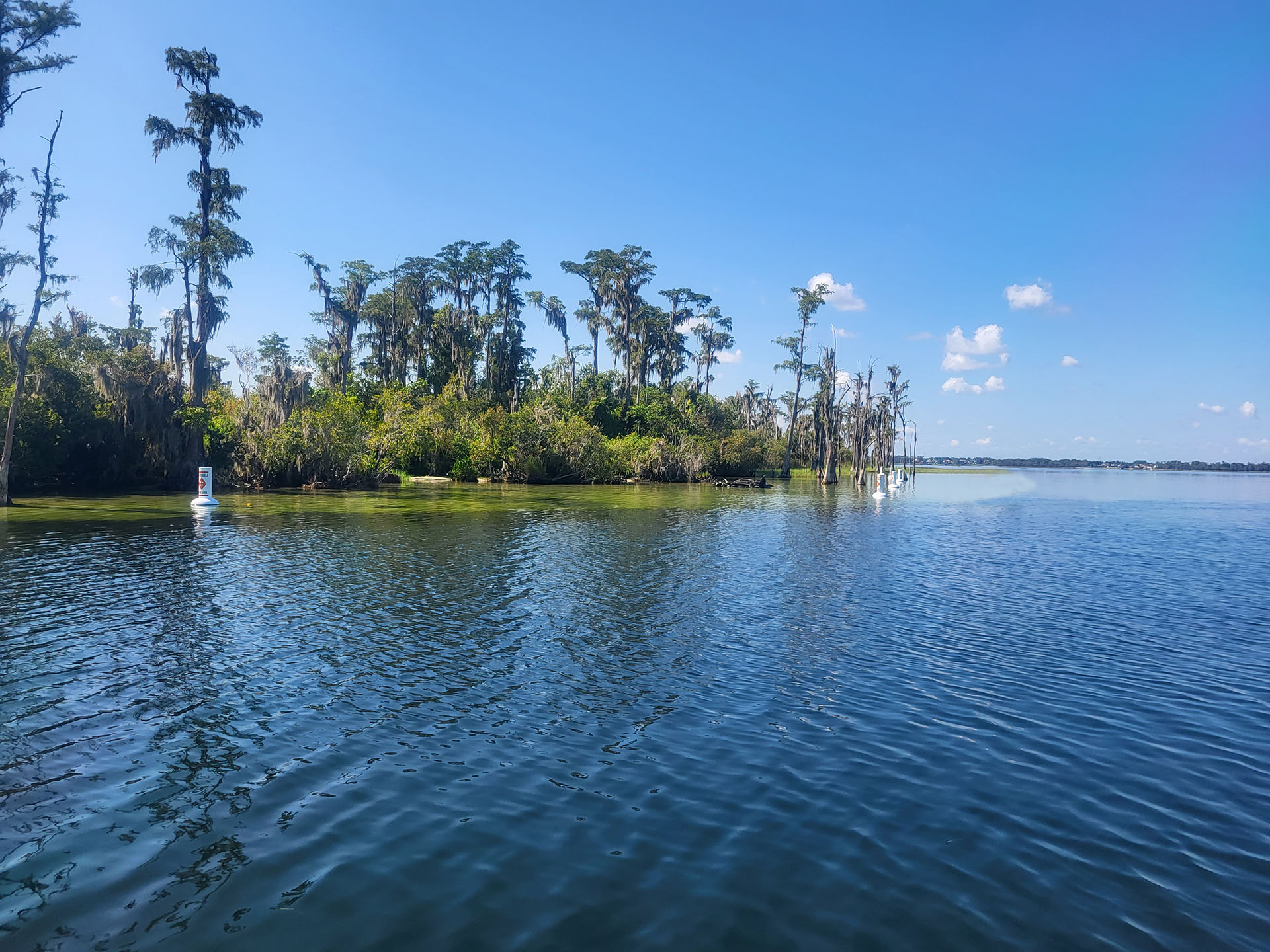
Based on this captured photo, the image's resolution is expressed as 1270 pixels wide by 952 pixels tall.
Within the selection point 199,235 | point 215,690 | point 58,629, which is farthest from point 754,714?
point 199,235

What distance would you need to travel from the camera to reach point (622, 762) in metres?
7.98

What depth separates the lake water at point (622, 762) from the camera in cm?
528

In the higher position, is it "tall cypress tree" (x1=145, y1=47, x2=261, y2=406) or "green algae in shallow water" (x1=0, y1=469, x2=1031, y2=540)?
"tall cypress tree" (x1=145, y1=47, x2=261, y2=406)

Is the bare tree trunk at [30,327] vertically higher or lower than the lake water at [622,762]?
higher

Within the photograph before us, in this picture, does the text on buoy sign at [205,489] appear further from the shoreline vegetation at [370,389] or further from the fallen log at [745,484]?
the fallen log at [745,484]

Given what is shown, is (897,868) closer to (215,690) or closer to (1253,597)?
(215,690)

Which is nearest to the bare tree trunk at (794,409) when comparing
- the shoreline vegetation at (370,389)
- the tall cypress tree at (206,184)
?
the shoreline vegetation at (370,389)

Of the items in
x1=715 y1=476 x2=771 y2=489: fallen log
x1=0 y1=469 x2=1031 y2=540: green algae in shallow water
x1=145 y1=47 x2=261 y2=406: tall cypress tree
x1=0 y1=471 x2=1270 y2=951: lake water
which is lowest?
x1=0 y1=471 x2=1270 y2=951: lake water

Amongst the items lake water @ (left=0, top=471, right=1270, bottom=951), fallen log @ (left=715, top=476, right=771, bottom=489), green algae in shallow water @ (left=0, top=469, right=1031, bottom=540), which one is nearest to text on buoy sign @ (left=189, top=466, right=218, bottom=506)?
green algae in shallow water @ (left=0, top=469, right=1031, bottom=540)

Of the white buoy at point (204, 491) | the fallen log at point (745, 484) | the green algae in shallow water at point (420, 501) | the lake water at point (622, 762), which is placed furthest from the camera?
the fallen log at point (745, 484)

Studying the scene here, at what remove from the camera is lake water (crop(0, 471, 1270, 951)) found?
5.28m

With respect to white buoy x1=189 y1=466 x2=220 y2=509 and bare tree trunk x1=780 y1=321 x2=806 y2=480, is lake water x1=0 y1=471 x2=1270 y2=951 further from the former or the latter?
bare tree trunk x1=780 y1=321 x2=806 y2=480

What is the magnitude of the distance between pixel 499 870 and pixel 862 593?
1397 cm

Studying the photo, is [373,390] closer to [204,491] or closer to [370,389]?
[370,389]
